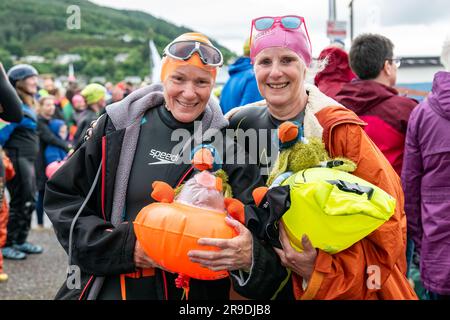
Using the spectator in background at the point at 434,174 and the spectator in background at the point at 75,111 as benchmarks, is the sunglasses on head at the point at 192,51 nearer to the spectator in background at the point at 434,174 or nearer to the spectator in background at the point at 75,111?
the spectator in background at the point at 434,174

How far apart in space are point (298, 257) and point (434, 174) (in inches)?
59.8

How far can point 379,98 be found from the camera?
3.71 m

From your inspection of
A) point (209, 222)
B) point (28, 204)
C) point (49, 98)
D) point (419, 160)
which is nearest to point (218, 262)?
point (209, 222)

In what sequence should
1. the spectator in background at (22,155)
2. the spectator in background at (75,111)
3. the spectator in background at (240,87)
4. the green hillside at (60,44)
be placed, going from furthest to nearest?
1. the green hillside at (60,44)
2. the spectator in background at (75,111)
3. the spectator in background at (22,155)
4. the spectator in background at (240,87)

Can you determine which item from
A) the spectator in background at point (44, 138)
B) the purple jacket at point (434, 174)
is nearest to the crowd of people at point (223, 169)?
the purple jacket at point (434, 174)

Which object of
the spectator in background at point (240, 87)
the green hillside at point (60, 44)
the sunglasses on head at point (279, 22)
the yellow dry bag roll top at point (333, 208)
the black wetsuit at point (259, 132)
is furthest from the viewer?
the green hillside at point (60, 44)

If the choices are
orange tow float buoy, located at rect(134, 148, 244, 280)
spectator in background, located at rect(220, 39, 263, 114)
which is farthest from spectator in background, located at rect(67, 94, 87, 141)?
orange tow float buoy, located at rect(134, 148, 244, 280)

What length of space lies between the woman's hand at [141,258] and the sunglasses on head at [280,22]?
49.0 inches

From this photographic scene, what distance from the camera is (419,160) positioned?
3.39 metres

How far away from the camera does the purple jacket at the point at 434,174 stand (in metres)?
3.18

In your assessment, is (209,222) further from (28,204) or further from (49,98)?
(49,98)

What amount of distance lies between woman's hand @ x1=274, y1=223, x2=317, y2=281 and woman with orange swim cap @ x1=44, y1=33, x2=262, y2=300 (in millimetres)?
250

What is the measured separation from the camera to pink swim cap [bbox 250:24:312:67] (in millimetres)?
2568
